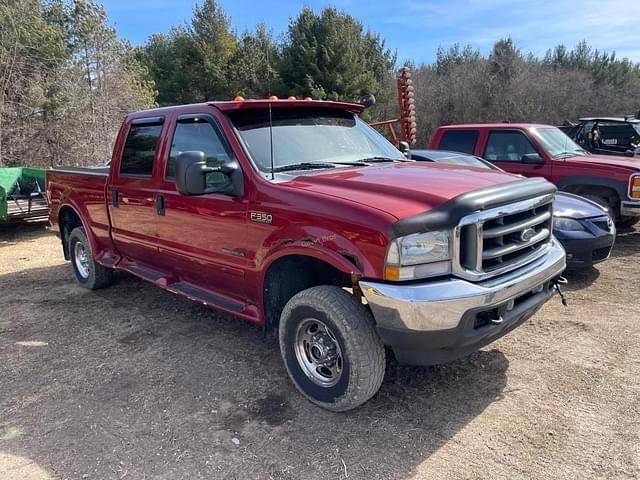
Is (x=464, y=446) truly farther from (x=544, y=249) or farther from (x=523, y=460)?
(x=544, y=249)

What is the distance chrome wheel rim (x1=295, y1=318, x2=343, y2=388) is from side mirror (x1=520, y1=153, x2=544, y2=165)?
6.14 meters

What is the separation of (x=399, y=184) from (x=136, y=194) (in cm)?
266

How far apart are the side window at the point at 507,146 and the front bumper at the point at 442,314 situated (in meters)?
5.94

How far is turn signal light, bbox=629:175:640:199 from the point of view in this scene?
719 centimetres

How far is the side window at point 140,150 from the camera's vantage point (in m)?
4.46

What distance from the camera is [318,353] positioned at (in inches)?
127

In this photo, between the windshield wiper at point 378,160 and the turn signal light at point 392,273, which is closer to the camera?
the turn signal light at point 392,273

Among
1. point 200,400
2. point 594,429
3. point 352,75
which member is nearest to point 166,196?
point 200,400

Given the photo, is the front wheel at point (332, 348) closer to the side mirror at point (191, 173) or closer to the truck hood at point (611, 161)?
the side mirror at point (191, 173)

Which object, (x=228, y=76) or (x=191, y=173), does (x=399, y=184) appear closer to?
(x=191, y=173)

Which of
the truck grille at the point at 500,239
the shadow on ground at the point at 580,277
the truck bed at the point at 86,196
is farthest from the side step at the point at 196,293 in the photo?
the shadow on ground at the point at 580,277

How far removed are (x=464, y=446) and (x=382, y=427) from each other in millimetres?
488

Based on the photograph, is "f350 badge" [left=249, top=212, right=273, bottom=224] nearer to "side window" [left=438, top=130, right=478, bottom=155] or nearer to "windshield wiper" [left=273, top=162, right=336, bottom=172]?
"windshield wiper" [left=273, top=162, right=336, bottom=172]

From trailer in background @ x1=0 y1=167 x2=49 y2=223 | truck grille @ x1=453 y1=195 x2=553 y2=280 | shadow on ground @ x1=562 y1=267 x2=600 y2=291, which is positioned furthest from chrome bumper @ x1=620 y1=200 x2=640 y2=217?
trailer in background @ x1=0 y1=167 x2=49 y2=223
